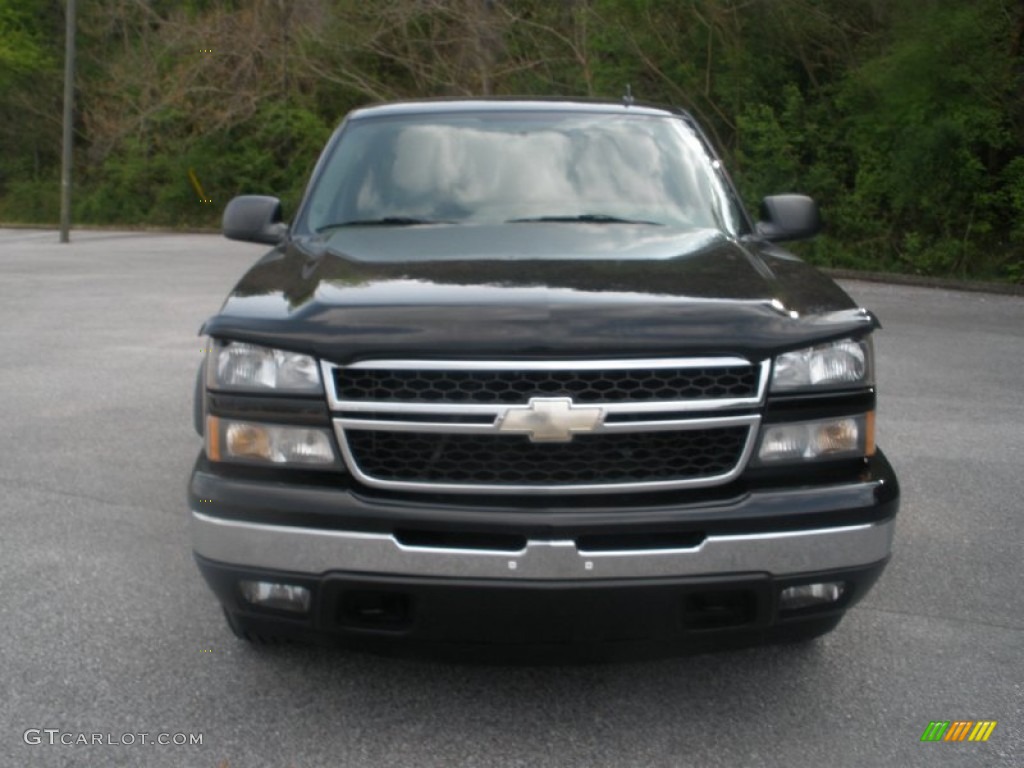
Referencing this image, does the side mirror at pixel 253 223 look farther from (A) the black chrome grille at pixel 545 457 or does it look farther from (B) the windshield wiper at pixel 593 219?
(A) the black chrome grille at pixel 545 457

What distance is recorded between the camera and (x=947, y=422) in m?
7.93

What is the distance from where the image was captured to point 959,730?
3541mm

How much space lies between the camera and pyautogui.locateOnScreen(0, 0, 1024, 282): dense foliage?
19.6 m

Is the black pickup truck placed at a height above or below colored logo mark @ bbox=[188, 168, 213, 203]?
above

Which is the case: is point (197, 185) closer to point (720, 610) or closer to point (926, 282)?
point (926, 282)

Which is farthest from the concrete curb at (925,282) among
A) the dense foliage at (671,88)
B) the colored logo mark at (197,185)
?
the colored logo mark at (197,185)

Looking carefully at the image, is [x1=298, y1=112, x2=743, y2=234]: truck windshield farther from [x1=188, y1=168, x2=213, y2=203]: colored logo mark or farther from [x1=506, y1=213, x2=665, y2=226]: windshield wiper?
[x1=188, y1=168, x2=213, y2=203]: colored logo mark

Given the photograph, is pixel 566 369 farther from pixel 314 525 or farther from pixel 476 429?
pixel 314 525

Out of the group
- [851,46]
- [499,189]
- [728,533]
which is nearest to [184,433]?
[499,189]

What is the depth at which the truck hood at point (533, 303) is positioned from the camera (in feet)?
10.6

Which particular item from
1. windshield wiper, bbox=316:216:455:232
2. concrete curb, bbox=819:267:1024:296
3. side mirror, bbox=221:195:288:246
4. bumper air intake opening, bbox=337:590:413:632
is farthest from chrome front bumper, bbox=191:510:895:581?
concrete curb, bbox=819:267:1024:296

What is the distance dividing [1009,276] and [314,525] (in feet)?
58.9

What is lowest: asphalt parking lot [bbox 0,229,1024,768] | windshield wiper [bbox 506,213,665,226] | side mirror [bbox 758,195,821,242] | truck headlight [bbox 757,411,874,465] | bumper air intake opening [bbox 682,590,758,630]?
asphalt parking lot [bbox 0,229,1024,768]

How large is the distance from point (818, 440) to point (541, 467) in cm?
75
